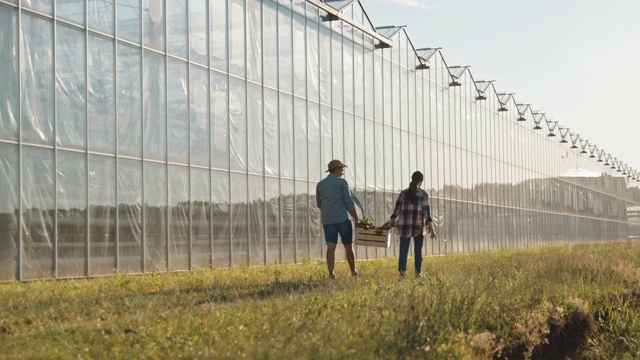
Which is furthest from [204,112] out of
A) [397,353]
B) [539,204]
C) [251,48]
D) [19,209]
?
[539,204]

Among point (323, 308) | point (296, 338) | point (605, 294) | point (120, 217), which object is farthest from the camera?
point (120, 217)

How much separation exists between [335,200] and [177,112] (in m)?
6.63

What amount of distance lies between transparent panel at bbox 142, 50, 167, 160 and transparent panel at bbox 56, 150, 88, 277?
7.30 feet

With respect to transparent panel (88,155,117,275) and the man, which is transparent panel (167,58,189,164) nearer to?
transparent panel (88,155,117,275)

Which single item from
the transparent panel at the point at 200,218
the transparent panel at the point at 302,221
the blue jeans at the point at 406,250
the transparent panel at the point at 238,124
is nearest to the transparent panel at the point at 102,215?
the transparent panel at the point at 200,218

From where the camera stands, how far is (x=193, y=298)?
12.0m

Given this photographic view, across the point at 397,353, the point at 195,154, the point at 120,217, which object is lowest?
the point at 397,353

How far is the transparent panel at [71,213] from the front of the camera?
1750 cm

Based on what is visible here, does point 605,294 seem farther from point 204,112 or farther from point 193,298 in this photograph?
point 204,112

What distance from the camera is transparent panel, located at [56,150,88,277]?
57.4 feet

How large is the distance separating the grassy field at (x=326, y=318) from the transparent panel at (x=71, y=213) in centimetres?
195

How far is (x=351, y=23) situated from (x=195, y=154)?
974 cm

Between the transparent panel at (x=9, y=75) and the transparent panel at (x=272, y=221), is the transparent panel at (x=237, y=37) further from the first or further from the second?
the transparent panel at (x=9, y=75)

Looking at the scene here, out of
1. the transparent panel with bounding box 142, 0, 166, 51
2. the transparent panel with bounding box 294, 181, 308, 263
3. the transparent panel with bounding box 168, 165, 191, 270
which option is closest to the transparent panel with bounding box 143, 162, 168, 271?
the transparent panel with bounding box 168, 165, 191, 270
